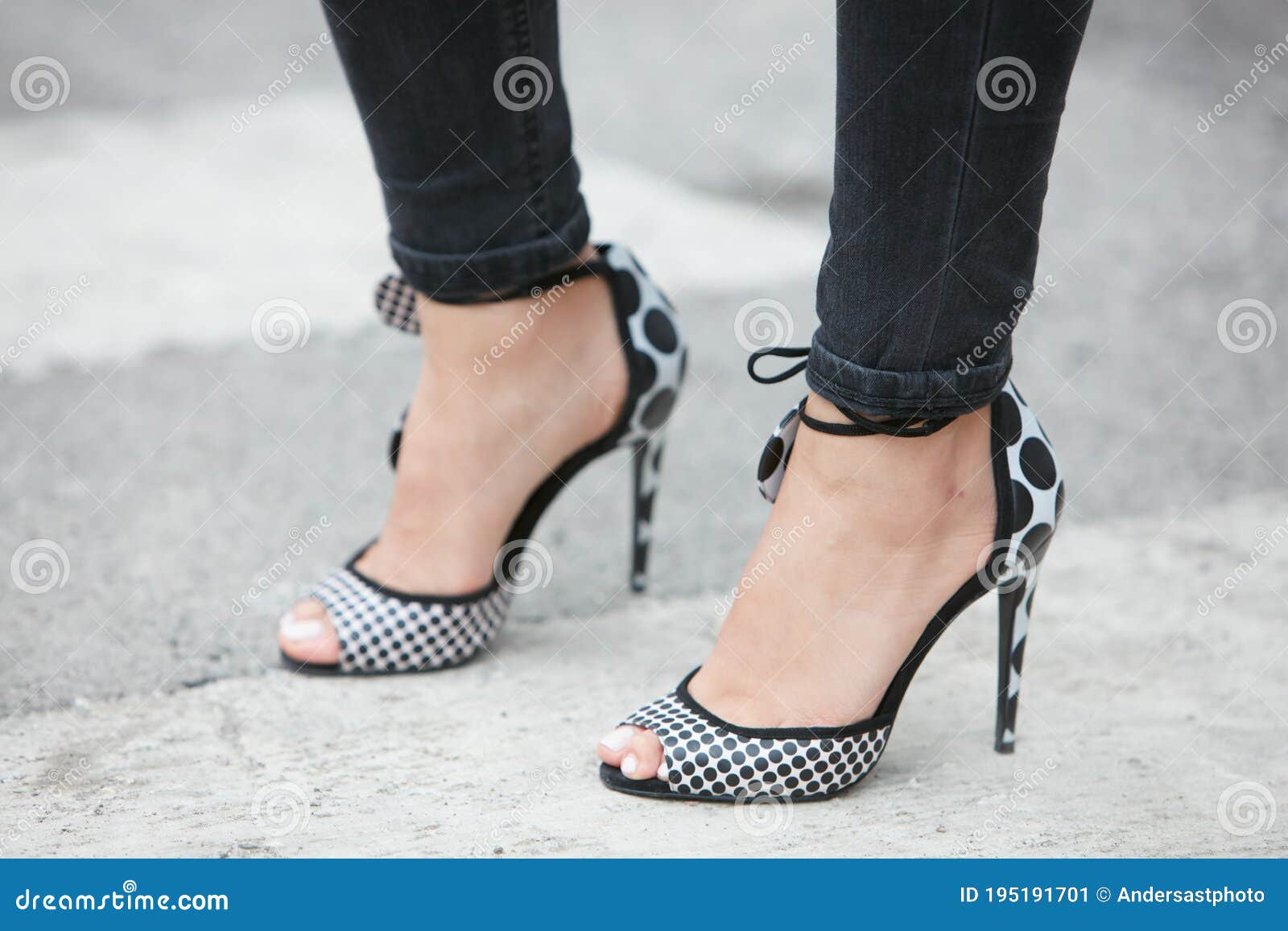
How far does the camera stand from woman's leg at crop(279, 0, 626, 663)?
1.07m

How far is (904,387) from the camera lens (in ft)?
2.79

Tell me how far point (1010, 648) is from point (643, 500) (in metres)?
0.48

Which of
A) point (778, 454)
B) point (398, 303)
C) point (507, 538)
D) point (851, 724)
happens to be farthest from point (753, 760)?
point (398, 303)

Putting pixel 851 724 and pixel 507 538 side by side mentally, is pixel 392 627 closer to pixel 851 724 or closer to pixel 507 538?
pixel 507 538

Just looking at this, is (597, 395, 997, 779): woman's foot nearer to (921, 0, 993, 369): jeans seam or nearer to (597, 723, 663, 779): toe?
(597, 723, 663, 779): toe

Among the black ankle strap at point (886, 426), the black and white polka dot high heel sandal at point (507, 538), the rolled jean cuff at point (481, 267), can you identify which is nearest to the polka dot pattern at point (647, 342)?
the black and white polka dot high heel sandal at point (507, 538)

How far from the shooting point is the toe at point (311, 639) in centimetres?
118

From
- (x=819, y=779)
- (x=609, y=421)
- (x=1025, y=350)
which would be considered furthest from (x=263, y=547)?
(x=1025, y=350)

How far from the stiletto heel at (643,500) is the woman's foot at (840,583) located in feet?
1.24

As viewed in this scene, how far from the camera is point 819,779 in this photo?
0.94m

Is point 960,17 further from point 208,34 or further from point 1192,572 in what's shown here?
point 208,34

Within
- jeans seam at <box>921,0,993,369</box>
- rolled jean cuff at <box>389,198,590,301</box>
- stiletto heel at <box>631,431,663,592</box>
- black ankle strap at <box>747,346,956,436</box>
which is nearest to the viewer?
jeans seam at <box>921,0,993,369</box>

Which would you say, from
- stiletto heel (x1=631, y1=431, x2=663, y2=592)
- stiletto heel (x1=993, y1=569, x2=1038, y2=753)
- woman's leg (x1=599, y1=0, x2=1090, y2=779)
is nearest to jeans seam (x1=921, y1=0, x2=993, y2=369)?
woman's leg (x1=599, y1=0, x2=1090, y2=779)

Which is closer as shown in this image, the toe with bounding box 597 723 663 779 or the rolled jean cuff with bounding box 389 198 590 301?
the toe with bounding box 597 723 663 779
